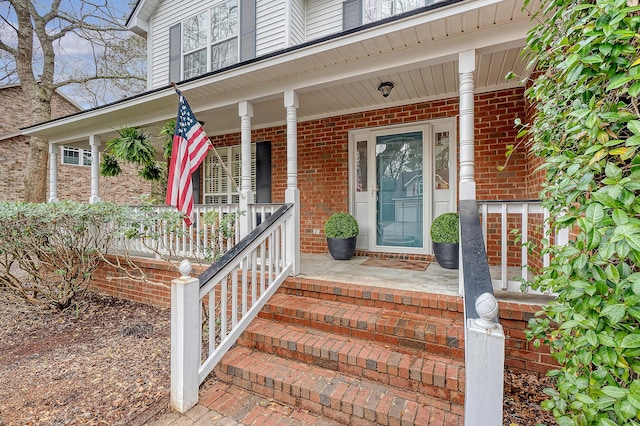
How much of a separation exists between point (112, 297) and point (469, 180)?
18.3 feet

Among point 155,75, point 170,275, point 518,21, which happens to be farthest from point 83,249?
point 518,21

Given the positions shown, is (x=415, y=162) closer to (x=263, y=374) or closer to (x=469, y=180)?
(x=469, y=180)

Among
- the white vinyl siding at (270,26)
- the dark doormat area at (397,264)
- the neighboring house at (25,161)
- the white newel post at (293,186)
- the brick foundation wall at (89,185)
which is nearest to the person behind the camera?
the white newel post at (293,186)

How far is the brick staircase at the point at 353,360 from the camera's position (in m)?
2.02

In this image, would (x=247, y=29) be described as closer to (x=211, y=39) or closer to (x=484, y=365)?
(x=211, y=39)

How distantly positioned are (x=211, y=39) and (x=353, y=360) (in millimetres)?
6923

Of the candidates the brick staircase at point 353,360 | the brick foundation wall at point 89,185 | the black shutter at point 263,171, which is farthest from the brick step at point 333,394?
the brick foundation wall at point 89,185

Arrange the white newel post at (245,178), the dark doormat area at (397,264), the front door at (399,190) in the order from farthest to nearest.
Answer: the front door at (399,190) < the dark doormat area at (397,264) < the white newel post at (245,178)

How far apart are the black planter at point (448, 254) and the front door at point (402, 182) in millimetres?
769

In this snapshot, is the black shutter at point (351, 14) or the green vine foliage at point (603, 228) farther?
the black shutter at point (351, 14)

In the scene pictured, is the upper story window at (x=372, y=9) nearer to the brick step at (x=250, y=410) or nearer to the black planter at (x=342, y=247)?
the black planter at (x=342, y=247)

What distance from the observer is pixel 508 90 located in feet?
13.6

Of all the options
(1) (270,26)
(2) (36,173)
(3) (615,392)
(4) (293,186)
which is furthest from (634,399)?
(2) (36,173)

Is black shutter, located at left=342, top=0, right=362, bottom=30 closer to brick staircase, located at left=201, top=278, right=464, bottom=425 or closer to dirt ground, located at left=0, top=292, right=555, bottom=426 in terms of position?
brick staircase, located at left=201, top=278, right=464, bottom=425
